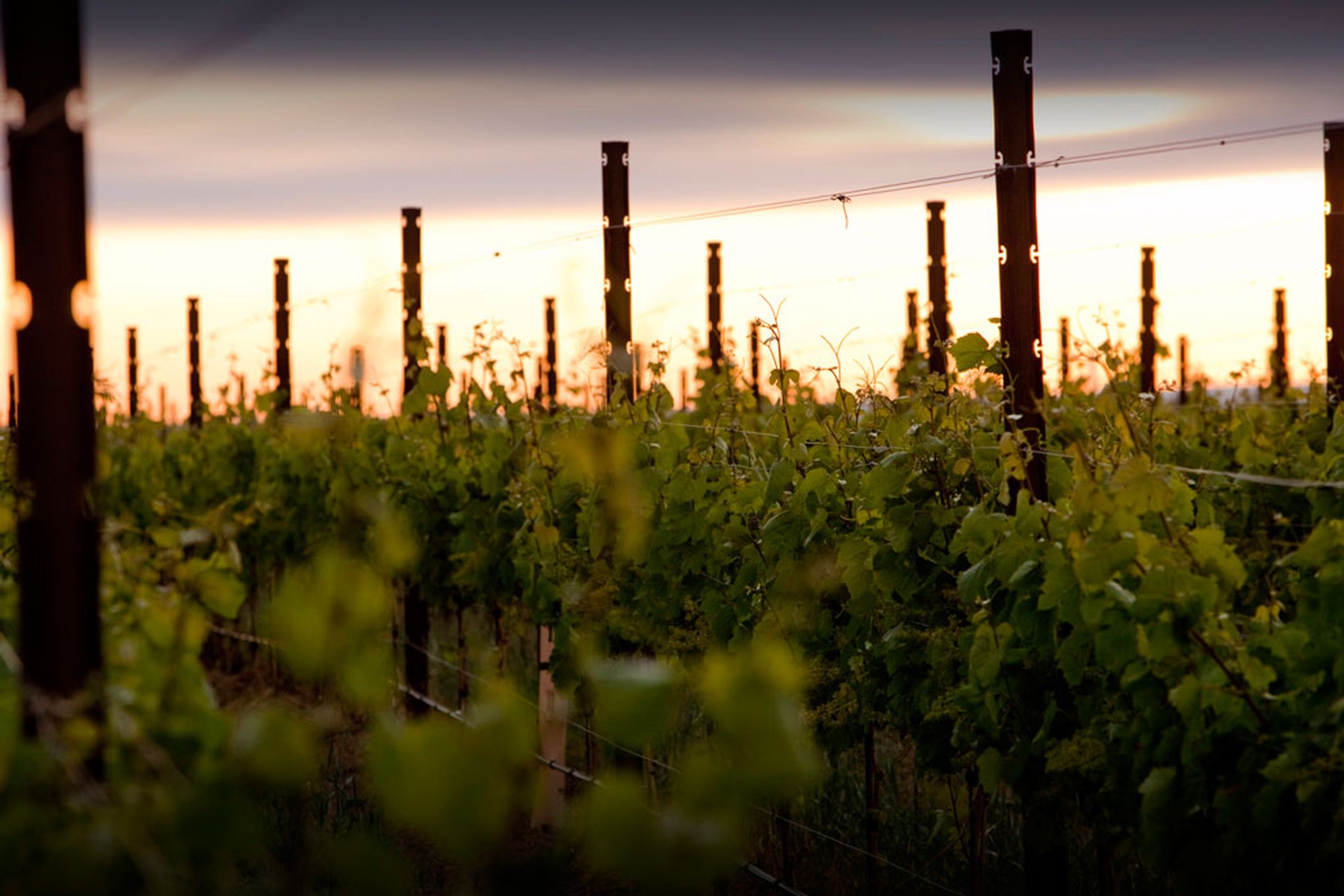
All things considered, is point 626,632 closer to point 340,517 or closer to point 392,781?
point 340,517

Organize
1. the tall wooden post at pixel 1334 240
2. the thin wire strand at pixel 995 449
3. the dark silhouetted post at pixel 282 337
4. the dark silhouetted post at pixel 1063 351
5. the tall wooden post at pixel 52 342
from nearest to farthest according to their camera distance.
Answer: the tall wooden post at pixel 52 342 < the thin wire strand at pixel 995 449 < the dark silhouetted post at pixel 1063 351 < the tall wooden post at pixel 1334 240 < the dark silhouetted post at pixel 282 337

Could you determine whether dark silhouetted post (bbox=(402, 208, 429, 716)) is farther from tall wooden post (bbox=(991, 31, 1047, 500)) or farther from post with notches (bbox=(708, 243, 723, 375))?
tall wooden post (bbox=(991, 31, 1047, 500))

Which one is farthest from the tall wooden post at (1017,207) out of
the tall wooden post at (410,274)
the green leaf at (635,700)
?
the tall wooden post at (410,274)

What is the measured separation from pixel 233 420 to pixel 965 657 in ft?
34.9

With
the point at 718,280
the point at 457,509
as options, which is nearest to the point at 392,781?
the point at 457,509

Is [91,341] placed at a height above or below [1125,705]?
above

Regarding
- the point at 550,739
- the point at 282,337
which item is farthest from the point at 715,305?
the point at 550,739

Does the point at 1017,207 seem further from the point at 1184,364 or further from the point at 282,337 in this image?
the point at 1184,364

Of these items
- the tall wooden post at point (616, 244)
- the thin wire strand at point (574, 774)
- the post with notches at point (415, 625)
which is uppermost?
the tall wooden post at point (616, 244)

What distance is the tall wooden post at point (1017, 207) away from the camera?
17.0ft

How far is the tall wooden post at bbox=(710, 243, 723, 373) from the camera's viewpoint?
13523 millimetres

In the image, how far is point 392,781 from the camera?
6.48ft

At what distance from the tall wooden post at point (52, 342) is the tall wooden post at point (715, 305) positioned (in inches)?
418

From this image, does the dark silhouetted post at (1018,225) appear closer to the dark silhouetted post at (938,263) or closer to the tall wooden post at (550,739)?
the tall wooden post at (550,739)
